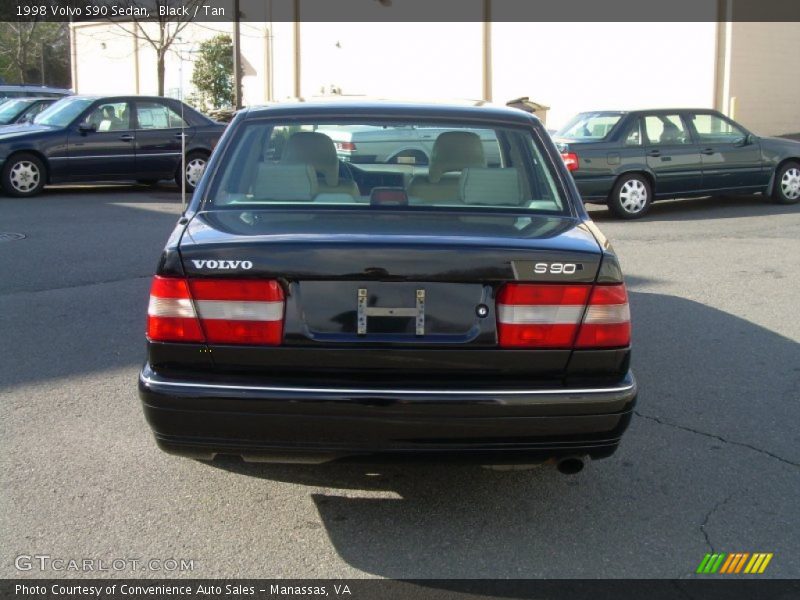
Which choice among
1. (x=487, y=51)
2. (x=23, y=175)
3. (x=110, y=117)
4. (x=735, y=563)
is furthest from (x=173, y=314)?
(x=487, y=51)

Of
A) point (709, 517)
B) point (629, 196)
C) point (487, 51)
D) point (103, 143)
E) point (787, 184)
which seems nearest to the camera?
point (709, 517)

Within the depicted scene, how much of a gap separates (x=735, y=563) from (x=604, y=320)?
1072mm

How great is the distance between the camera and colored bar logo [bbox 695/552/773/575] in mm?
3566

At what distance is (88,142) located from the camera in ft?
48.9

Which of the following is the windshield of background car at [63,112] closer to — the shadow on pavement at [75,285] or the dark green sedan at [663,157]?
the shadow on pavement at [75,285]

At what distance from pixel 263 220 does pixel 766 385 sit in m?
3.44

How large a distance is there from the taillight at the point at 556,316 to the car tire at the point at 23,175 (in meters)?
12.7

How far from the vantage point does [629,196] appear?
530 inches

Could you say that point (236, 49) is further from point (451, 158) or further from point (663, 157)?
point (451, 158)

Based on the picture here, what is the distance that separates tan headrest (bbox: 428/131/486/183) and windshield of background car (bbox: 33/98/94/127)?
1164 centimetres

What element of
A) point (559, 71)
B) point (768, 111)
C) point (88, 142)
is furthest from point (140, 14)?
point (768, 111)

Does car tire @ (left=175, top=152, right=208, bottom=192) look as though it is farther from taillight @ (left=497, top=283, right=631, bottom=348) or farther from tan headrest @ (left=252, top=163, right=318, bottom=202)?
taillight @ (left=497, top=283, right=631, bottom=348)

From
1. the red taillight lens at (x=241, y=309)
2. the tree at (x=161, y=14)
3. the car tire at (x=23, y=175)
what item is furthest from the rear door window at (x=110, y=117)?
the red taillight lens at (x=241, y=309)

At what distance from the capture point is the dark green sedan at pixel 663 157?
13297 millimetres
